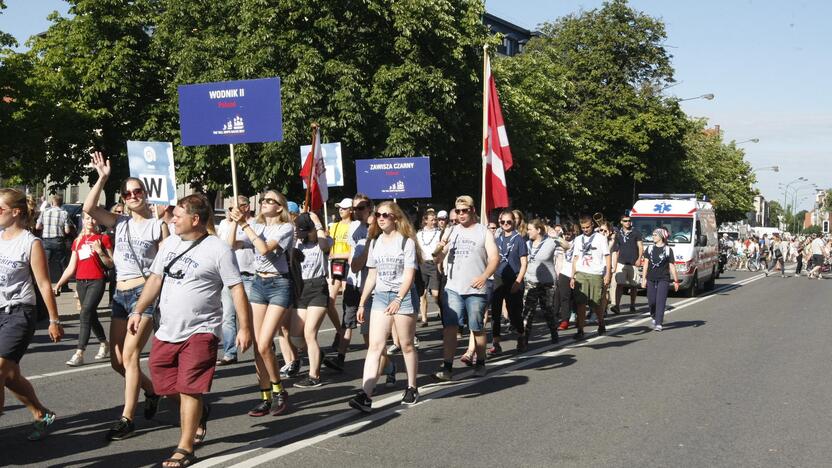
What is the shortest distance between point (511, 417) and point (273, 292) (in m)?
2.22

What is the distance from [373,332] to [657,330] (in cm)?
817

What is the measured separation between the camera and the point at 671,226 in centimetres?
2452

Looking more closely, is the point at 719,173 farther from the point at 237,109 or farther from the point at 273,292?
the point at 273,292

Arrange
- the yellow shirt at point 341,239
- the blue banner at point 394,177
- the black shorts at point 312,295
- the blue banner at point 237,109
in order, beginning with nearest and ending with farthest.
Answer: the black shorts at point 312,295 < the yellow shirt at point 341,239 < the blue banner at point 237,109 < the blue banner at point 394,177

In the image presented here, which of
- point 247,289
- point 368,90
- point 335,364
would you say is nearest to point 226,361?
point 335,364

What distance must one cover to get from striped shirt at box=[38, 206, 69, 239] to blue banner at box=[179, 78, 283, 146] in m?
6.33

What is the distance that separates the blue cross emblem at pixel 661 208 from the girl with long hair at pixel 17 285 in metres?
20.7

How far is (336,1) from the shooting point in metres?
28.6

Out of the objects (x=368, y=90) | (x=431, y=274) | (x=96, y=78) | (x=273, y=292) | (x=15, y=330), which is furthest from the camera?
(x=96, y=78)

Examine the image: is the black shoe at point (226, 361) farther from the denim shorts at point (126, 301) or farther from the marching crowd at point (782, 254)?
the marching crowd at point (782, 254)

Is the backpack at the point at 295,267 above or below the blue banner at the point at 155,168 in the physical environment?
below

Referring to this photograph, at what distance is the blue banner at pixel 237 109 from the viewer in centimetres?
1210

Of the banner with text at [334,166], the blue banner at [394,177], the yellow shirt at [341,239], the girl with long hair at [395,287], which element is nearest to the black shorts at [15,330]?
the girl with long hair at [395,287]

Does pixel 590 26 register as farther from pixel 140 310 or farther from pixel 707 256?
pixel 140 310
